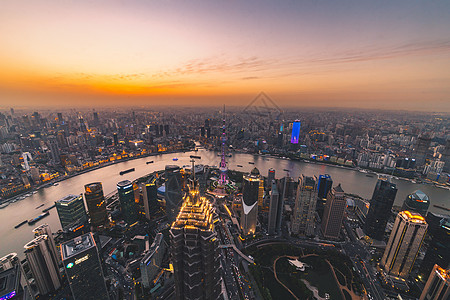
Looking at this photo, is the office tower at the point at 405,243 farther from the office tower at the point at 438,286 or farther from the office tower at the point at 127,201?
the office tower at the point at 127,201

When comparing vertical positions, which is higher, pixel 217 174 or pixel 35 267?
pixel 35 267

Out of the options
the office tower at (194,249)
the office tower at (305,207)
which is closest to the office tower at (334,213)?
the office tower at (305,207)

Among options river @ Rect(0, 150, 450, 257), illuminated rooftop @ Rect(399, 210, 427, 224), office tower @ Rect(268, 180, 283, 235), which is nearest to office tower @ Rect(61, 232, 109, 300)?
river @ Rect(0, 150, 450, 257)

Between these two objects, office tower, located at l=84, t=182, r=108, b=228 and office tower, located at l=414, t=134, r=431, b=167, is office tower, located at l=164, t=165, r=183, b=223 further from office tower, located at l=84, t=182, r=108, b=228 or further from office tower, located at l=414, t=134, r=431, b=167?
office tower, located at l=414, t=134, r=431, b=167

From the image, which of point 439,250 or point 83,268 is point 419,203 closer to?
point 439,250

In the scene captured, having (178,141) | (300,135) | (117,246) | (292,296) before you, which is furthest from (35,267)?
(300,135)

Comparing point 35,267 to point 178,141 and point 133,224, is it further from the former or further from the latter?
point 178,141

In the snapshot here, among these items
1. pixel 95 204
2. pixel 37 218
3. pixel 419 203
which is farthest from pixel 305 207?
pixel 37 218
